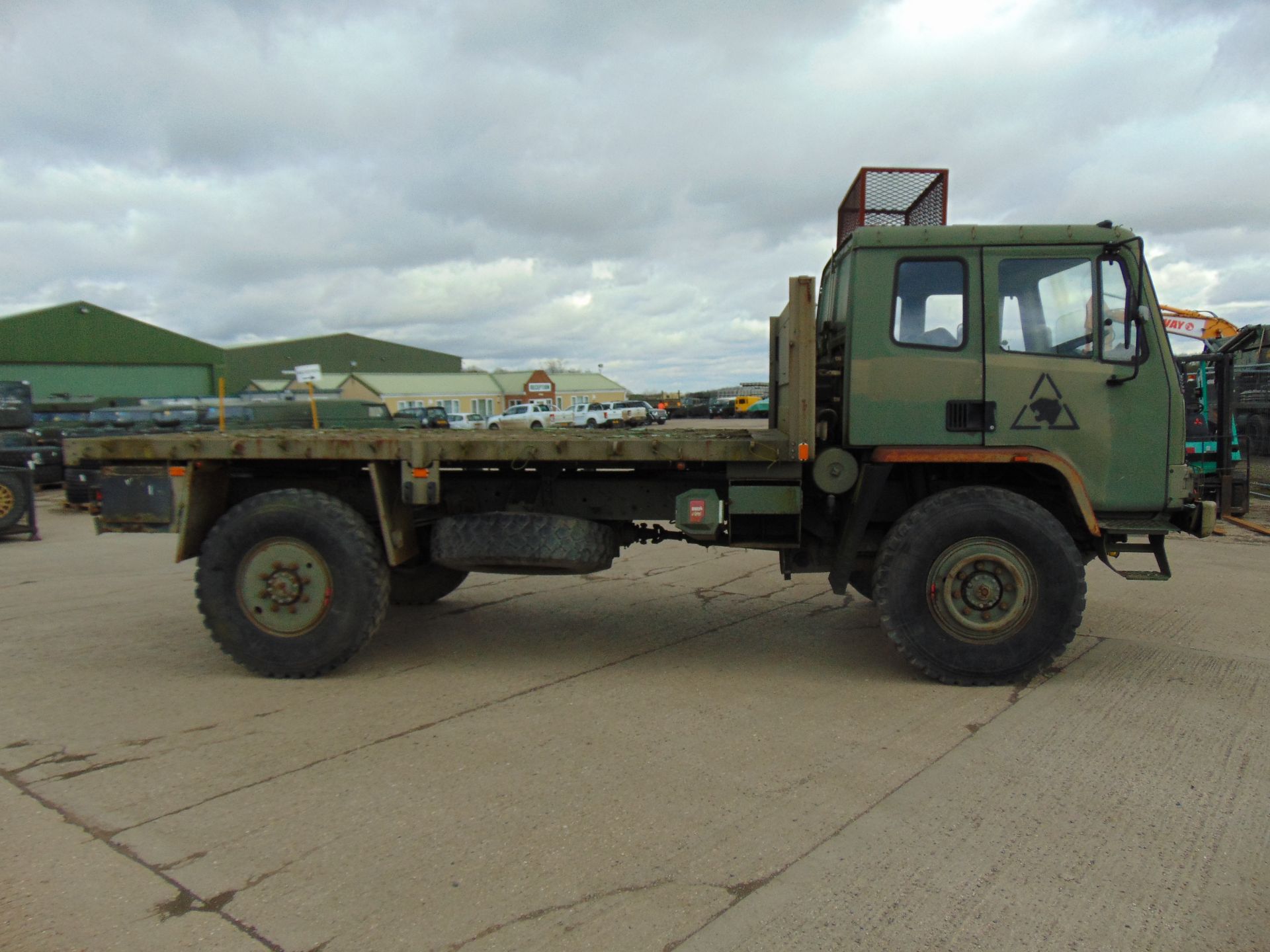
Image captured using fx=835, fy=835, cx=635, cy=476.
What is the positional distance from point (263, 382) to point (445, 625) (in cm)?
6405

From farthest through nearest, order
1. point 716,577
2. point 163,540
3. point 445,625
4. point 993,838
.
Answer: point 163,540 → point 716,577 → point 445,625 → point 993,838

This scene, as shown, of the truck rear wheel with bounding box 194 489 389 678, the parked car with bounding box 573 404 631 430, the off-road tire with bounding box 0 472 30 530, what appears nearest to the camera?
the truck rear wheel with bounding box 194 489 389 678

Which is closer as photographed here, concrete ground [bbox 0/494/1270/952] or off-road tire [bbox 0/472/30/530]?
concrete ground [bbox 0/494/1270/952]

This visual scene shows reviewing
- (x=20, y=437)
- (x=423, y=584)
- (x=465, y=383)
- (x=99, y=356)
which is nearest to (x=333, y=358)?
(x=465, y=383)

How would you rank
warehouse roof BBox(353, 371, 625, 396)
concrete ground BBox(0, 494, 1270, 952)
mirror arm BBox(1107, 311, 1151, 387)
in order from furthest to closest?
warehouse roof BBox(353, 371, 625, 396)
mirror arm BBox(1107, 311, 1151, 387)
concrete ground BBox(0, 494, 1270, 952)

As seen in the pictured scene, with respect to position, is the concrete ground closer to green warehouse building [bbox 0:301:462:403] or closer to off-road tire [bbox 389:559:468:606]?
off-road tire [bbox 389:559:468:606]

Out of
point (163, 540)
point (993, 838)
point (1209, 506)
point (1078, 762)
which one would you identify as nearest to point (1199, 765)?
point (1078, 762)

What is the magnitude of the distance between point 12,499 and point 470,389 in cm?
5791

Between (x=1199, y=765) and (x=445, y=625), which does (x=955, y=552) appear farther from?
(x=445, y=625)

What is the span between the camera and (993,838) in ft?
10.8

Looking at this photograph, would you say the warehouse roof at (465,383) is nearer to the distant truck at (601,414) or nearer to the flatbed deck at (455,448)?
the distant truck at (601,414)

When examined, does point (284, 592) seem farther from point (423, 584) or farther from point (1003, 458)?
point (1003, 458)

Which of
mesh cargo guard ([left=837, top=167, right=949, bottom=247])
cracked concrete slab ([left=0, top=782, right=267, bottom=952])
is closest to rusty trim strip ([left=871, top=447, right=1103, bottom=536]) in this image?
mesh cargo guard ([left=837, top=167, right=949, bottom=247])

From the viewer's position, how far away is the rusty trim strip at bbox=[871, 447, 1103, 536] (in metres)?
4.91
